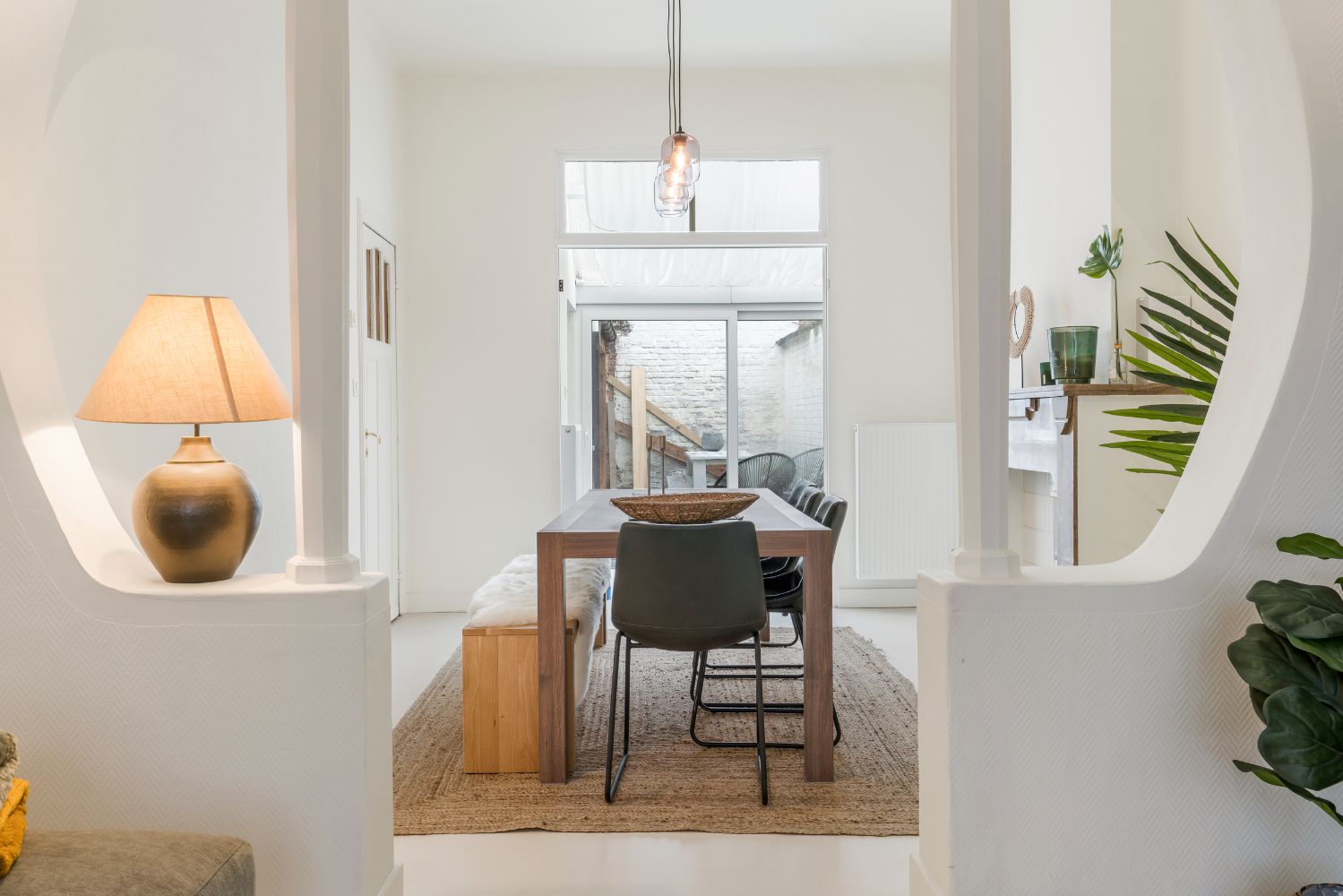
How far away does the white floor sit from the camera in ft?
7.05

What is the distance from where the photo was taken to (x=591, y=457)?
22.0 feet

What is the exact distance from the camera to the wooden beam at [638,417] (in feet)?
22.0

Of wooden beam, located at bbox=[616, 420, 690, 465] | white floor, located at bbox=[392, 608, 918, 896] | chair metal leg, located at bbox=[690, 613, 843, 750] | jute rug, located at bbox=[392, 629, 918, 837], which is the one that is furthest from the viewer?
wooden beam, located at bbox=[616, 420, 690, 465]

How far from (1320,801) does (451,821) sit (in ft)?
6.66

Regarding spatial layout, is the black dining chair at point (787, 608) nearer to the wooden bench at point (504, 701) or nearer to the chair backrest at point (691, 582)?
the chair backrest at point (691, 582)

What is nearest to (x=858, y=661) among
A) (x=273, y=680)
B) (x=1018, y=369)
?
(x=1018, y=369)

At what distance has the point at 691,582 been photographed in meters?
2.58

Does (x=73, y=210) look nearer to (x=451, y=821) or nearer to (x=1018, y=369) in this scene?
(x=451, y=821)

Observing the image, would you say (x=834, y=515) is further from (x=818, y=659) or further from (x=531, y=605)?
(x=531, y=605)

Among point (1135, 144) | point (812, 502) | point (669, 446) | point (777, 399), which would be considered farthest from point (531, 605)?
point (777, 399)

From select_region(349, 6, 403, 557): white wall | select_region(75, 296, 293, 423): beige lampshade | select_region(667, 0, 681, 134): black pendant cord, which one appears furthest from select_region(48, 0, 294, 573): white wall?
select_region(667, 0, 681, 134): black pendant cord

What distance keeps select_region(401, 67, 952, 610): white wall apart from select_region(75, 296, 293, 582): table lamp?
3.44 m

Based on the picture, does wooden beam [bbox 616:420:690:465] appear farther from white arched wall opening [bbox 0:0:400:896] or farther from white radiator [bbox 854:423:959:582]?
white arched wall opening [bbox 0:0:400:896]

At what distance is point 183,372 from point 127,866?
0.93 m
